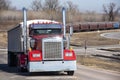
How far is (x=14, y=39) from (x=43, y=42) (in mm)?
6894

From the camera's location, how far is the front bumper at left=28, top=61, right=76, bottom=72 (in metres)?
22.9

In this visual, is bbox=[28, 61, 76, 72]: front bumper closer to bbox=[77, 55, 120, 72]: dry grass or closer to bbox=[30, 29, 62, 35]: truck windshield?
bbox=[30, 29, 62, 35]: truck windshield

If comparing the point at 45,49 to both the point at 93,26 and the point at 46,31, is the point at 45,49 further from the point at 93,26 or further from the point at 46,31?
the point at 93,26

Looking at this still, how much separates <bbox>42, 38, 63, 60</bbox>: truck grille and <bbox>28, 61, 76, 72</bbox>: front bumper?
0.27 meters

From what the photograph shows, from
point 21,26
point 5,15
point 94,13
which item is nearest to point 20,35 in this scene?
point 21,26

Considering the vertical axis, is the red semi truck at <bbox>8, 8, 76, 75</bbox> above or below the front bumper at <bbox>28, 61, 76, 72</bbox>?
above

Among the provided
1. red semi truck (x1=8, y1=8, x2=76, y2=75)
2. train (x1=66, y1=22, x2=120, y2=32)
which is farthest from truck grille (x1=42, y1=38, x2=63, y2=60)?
train (x1=66, y1=22, x2=120, y2=32)

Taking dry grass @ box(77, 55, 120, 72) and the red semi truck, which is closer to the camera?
the red semi truck

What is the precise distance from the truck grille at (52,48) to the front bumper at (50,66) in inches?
10.7

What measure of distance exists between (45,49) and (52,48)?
1.22 feet

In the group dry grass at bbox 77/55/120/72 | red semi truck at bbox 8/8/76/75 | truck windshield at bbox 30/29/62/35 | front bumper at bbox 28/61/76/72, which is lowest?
dry grass at bbox 77/55/120/72

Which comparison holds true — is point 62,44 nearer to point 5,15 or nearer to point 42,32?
point 42,32

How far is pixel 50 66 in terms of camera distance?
75.6 feet

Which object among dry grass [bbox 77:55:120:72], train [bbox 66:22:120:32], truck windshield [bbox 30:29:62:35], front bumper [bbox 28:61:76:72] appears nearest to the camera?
front bumper [bbox 28:61:76:72]
